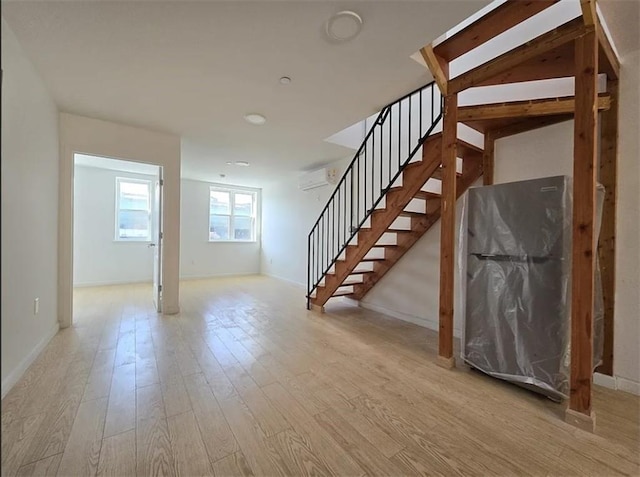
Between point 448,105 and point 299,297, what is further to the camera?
point 299,297

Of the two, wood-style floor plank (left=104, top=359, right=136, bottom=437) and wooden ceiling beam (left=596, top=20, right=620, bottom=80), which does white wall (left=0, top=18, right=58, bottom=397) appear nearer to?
wood-style floor plank (left=104, top=359, right=136, bottom=437)

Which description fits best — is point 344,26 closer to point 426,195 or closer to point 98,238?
point 426,195

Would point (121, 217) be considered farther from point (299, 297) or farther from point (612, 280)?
point (612, 280)

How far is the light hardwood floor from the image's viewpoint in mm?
1349

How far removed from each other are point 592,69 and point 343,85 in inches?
64.9

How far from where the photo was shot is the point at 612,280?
6.72 feet

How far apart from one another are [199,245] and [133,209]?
1543 millimetres

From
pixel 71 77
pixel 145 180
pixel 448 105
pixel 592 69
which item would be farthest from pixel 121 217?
pixel 592 69

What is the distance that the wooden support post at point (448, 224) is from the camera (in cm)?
230

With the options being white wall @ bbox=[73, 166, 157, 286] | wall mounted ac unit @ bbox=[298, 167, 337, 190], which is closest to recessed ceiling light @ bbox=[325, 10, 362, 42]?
wall mounted ac unit @ bbox=[298, 167, 337, 190]

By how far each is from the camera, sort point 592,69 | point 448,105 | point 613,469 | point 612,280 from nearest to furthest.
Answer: point 613,469 < point 592,69 < point 612,280 < point 448,105

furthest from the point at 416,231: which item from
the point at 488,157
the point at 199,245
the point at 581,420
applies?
the point at 199,245

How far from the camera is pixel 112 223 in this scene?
5746mm

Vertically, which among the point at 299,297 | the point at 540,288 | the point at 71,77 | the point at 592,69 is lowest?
the point at 299,297
